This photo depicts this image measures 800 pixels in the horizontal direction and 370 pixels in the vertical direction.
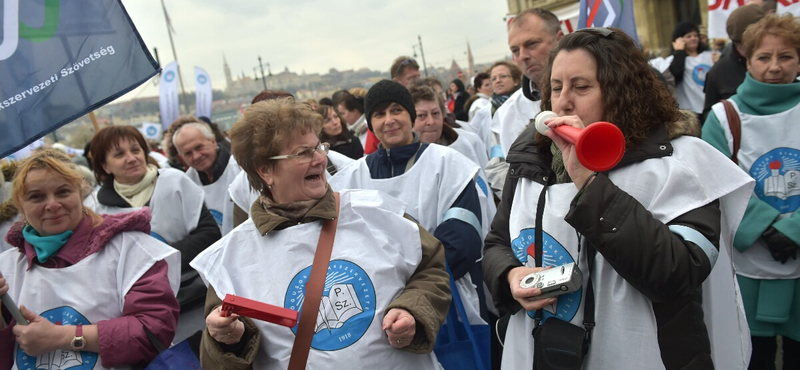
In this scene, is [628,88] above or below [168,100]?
below

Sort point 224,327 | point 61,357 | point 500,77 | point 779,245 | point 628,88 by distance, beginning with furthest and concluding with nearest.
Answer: point 500,77
point 779,245
point 61,357
point 224,327
point 628,88

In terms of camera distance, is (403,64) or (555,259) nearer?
(555,259)

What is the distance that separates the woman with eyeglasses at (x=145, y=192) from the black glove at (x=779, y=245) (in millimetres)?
3581

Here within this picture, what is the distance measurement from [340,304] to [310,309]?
0.12m

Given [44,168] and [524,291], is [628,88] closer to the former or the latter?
Result: [524,291]

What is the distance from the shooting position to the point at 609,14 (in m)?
4.92

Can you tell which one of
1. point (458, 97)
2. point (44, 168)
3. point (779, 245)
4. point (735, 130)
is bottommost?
point (779, 245)

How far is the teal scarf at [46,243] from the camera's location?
293 centimetres

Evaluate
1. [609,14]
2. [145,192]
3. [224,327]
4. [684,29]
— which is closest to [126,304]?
[224,327]

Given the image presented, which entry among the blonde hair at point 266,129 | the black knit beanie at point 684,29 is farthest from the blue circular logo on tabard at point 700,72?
the blonde hair at point 266,129

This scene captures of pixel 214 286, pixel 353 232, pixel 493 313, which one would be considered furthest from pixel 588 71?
pixel 493 313

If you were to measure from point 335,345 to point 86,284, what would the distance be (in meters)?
1.36

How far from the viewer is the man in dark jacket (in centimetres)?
468

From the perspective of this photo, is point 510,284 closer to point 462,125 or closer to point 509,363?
point 509,363
